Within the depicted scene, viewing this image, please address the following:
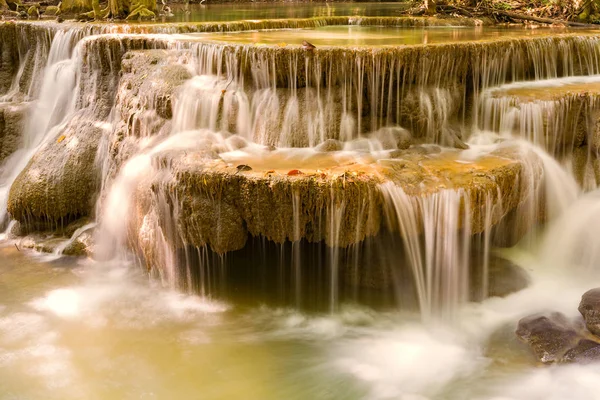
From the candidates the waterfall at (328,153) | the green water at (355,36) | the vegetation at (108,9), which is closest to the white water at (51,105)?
the waterfall at (328,153)

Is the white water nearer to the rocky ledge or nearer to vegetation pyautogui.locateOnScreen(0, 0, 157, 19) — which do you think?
the rocky ledge

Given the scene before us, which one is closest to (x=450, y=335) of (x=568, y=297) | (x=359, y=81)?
(x=568, y=297)

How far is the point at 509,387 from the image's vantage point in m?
5.22

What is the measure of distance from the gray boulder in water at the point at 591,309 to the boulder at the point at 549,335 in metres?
0.14

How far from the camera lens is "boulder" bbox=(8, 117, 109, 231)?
27.9 ft

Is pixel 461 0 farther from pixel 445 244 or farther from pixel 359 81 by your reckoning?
pixel 445 244

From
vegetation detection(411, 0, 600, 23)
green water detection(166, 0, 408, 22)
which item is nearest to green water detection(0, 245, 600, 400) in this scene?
vegetation detection(411, 0, 600, 23)

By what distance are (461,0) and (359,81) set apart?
11.6 m

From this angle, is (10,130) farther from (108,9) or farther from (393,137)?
(393,137)

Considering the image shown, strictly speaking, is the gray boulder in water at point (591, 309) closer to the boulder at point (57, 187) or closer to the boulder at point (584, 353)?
the boulder at point (584, 353)

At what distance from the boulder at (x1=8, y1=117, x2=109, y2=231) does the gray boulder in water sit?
649 centimetres

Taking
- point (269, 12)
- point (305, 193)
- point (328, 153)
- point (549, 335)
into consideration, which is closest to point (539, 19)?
point (269, 12)

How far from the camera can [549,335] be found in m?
5.66

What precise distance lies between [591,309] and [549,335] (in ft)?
1.60
